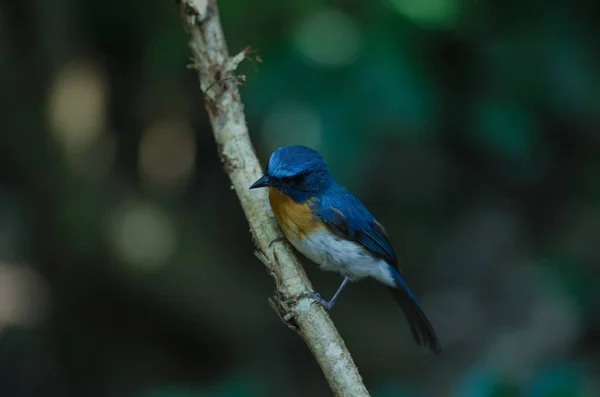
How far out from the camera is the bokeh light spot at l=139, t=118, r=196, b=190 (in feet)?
18.4

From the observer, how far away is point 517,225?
667 cm

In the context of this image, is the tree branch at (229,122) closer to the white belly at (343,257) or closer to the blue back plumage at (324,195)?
the blue back plumage at (324,195)

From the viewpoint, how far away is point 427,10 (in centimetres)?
356

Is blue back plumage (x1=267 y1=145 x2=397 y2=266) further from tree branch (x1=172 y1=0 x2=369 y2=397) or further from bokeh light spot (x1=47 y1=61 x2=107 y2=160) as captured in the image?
bokeh light spot (x1=47 y1=61 x2=107 y2=160)

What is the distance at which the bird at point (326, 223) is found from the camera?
3.17 metres

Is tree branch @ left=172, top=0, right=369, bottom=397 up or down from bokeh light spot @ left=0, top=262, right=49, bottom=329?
up

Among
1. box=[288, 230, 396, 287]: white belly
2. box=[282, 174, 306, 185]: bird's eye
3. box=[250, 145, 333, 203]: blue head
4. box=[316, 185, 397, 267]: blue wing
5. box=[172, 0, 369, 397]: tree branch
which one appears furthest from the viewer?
box=[316, 185, 397, 267]: blue wing

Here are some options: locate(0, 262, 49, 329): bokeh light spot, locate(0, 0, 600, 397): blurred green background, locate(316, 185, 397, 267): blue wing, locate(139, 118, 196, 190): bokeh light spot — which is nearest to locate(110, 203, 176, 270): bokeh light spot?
locate(0, 0, 600, 397): blurred green background

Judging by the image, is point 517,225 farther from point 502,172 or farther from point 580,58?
point 580,58

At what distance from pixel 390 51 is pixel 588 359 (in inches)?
132

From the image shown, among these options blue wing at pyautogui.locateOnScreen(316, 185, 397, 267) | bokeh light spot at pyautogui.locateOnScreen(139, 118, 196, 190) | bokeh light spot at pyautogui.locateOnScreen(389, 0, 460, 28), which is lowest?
bokeh light spot at pyautogui.locateOnScreen(139, 118, 196, 190)

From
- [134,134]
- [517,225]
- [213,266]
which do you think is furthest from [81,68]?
[517,225]

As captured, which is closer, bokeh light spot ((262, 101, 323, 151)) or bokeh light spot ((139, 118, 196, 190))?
bokeh light spot ((262, 101, 323, 151))

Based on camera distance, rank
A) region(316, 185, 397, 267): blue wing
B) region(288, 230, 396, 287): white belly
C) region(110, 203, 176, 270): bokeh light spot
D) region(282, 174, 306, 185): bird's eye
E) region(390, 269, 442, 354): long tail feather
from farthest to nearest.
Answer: region(110, 203, 176, 270): bokeh light spot
region(390, 269, 442, 354): long tail feather
region(316, 185, 397, 267): blue wing
region(288, 230, 396, 287): white belly
region(282, 174, 306, 185): bird's eye
